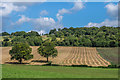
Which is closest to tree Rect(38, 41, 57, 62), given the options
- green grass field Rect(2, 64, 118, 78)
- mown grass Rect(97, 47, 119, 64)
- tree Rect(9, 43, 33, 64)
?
tree Rect(9, 43, 33, 64)

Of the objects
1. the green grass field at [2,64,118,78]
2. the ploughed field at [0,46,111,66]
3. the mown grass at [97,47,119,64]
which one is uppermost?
the green grass field at [2,64,118,78]

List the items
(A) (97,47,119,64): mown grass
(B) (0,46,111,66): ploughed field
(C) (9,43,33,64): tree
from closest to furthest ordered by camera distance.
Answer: (C) (9,43,33,64): tree, (B) (0,46,111,66): ploughed field, (A) (97,47,119,64): mown grass

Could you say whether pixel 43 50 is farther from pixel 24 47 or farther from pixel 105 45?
pixel 105 45

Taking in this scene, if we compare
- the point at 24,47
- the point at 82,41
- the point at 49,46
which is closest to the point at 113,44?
the point at 82,41

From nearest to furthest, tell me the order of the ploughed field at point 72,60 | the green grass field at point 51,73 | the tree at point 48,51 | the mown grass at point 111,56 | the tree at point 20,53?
the green grass field at point 51,73 → the tree at point 20,53 → the ploughed field at point 72,60 → the mown grass at point 111,56 → the tree at point 48,51

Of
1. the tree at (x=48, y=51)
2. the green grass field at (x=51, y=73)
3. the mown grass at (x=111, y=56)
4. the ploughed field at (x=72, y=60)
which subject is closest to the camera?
the green grass field at (x=51, y=73)

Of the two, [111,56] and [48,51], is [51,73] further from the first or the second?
[111,56]

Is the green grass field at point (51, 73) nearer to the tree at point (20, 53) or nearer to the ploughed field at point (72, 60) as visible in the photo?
the tree at point (20, 53)

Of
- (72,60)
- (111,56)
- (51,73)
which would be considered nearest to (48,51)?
(72,60)

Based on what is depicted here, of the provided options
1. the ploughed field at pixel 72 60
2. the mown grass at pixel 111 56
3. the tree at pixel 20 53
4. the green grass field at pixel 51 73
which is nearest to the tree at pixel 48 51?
the ploughed field at pixel 72 60

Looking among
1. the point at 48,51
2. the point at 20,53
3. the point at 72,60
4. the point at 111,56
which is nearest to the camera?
the point at 20,53

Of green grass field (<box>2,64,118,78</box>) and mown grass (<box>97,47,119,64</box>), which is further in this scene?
mown grass (<box>97,47,119,64</box>)

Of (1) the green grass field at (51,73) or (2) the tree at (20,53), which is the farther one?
(2) the tree at (20,53)

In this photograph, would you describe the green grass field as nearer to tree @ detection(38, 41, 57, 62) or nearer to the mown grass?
the mown grass
